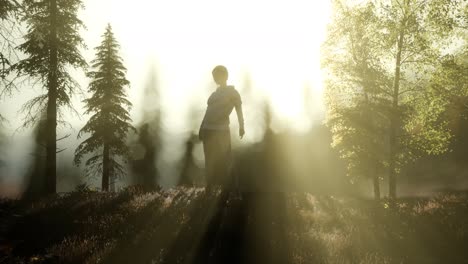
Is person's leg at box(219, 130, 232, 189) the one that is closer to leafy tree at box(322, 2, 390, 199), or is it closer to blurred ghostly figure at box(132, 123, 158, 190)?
leafy tree at box(322, 2, 390, 199)

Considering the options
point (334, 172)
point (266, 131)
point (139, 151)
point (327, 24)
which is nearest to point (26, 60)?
point (327, 24)

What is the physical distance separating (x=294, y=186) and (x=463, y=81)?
146ft

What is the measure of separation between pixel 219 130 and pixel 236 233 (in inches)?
76.2

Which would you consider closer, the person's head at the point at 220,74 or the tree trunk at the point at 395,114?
the person's head at the point at 220,74

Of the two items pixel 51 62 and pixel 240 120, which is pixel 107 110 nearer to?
pixel 51 62

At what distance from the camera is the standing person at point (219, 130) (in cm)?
678

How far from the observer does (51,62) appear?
59.7 ft

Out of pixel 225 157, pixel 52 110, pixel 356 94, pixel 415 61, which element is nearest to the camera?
pixel 225 157

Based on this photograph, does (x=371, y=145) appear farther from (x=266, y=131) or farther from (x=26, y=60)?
(x=266, y=131)

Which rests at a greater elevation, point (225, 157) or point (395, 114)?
point (395, 114)

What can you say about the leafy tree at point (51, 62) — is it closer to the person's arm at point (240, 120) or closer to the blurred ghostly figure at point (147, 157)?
the person's arm at point (240, 120)

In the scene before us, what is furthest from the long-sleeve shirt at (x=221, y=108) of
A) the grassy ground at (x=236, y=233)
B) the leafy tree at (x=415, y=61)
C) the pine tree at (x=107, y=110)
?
the pine tree at (x=107, y=110)

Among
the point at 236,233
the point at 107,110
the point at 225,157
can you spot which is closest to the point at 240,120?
the point at 225,157

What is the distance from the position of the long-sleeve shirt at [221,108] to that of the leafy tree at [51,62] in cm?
1425
